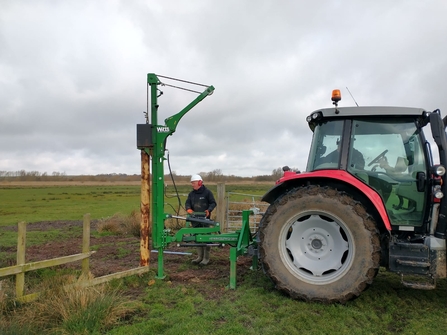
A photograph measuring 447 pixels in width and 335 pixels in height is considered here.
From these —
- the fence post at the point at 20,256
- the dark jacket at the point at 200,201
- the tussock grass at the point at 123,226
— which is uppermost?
the dark jacket at the point at 200,201

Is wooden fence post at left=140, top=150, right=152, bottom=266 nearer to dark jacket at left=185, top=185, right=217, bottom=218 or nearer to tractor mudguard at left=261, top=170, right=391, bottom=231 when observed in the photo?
dark jacket at left=185, top=185, right=217, bottom=218

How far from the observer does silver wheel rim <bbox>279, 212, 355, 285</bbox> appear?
172 inches

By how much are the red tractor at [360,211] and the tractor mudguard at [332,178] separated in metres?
0.01

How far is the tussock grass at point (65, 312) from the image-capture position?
3527mm

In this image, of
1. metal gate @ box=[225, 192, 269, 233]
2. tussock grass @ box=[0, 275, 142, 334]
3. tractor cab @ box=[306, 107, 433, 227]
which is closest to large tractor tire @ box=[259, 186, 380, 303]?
tractor cab @ box=[306, 107, 433, 227]

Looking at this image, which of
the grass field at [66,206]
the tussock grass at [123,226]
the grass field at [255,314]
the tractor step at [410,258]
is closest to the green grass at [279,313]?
the grass field at [255,314]

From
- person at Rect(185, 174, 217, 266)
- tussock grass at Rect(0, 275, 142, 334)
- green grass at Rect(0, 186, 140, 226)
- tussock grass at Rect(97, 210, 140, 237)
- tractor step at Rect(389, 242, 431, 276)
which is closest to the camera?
tussock grass at Rect(0, 275, 142, 334)

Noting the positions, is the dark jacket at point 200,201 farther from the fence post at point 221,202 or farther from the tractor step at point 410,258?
the fence post at point 221,202

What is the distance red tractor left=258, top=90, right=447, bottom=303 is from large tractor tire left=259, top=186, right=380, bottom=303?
0.01m

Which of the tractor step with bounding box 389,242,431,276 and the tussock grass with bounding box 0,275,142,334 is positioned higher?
the tractor step with bounding box 389,242,431,276

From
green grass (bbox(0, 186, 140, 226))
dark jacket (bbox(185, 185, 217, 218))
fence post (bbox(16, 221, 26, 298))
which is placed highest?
dark jacket (bbox(185, 185, 217, 218))

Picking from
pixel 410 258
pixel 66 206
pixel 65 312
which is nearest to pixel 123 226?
pixel 65 312

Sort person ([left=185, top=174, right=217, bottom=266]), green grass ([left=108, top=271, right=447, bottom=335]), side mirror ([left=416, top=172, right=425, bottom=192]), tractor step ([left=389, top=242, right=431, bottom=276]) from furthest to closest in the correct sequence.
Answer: person ([left=185, top=174, right=217, bottom=266]) → side mirror ([left=416, top=172, right=425, bottom=192]) → tractor step ([left=389, top=242, right=431, bottom=276]) → green grass ([left=108, top=271, right=447, bottom=335])

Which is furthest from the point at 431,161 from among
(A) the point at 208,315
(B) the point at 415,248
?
(A) the point at 208,315
